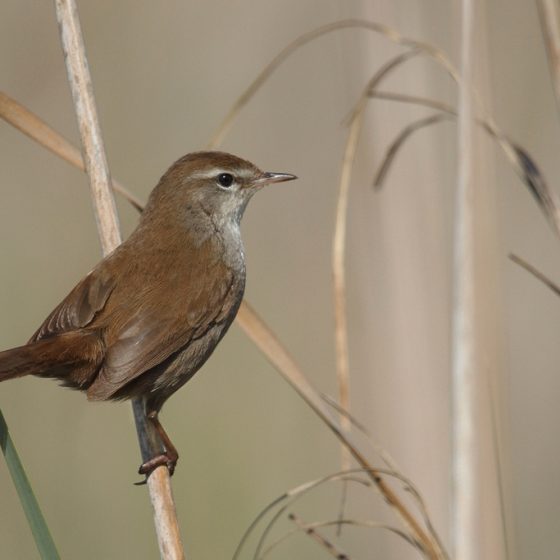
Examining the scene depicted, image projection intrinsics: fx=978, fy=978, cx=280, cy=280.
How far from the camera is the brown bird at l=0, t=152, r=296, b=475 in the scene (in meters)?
2.64

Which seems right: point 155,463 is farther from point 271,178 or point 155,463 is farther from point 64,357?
point 271,178

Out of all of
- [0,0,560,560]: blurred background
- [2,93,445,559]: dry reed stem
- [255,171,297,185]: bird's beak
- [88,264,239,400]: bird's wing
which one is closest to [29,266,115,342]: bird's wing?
[88,264,239,400]: bird's wing

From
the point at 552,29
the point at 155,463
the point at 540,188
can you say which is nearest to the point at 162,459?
the point at 155,463

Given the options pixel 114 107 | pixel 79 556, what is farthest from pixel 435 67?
pixel 79 556

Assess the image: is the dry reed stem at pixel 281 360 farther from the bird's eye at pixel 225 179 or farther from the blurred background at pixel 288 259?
the bird's eye at pixel 225 179

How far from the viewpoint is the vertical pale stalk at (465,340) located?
6.63 feet

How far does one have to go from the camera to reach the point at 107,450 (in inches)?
169

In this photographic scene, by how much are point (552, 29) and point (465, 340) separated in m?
0.72

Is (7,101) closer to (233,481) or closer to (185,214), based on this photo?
(185,214)

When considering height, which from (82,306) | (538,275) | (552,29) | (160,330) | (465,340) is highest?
(552,29)

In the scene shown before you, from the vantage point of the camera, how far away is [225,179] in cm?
331

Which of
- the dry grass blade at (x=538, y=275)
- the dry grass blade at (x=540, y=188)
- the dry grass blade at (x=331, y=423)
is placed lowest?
the dry grass blade at (x=331, y=423)

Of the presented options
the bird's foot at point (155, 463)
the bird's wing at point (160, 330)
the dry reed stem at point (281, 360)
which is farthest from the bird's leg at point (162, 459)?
the dry reed stem at point (281, 360)

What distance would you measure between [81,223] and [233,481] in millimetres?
1641
